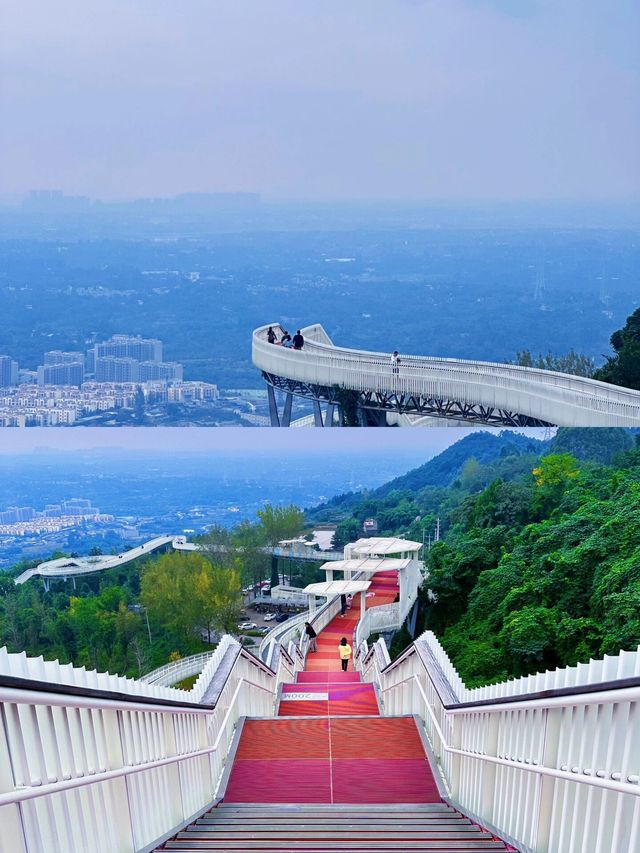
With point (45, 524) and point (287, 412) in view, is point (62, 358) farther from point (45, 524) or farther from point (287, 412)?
point (45, 524)

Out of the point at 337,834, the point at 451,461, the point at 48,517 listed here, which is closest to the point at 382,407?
the point at 451,461

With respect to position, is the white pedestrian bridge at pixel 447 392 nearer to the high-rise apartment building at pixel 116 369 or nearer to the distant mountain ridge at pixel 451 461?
the distant mountain ridge at pixel 451 461

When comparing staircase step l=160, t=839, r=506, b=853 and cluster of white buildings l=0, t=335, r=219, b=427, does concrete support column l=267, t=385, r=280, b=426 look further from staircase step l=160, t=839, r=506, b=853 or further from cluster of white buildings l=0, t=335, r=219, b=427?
staircase step l=160, t=839, r=506, b=853

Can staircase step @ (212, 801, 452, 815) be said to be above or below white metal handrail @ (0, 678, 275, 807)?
below

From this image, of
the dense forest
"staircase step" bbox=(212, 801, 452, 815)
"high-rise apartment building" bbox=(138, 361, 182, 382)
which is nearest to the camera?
"staircase step" bbox=(212, 801, 452, 815)

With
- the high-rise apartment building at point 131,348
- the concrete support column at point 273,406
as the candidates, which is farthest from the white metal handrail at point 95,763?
the high-rise apartment building at point 131,348

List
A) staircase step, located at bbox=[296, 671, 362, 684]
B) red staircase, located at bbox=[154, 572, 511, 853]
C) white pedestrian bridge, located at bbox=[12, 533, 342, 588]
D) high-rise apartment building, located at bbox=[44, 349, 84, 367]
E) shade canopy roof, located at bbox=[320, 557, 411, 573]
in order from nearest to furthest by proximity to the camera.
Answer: red staircase, located at bbox=[154, 572, 511, 853], staircase step, located at bbox=[296, 671, 362, 684], white pedestrian bridge, located at bbox=[12, 533, 342, 588], shade canopy roof, located at bbox=[320, 557, 411, 573], high-rise apartment building, located at bbox=[44, 349, 84, 367]

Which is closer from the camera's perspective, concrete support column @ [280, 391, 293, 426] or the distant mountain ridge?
the distant mountain ridge

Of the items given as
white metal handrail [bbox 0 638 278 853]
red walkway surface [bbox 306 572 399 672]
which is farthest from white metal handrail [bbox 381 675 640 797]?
red walkway surface [bbox 306 572 399 672]
